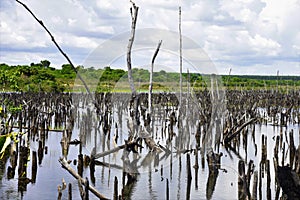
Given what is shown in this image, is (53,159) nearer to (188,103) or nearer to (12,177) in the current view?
(12,177)

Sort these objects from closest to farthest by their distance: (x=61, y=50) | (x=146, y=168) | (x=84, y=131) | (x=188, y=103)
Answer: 1. (x=61, y=50)
2. (x=146, y=168)
3. (x=84, y=131)
4. (x=188, y=103)

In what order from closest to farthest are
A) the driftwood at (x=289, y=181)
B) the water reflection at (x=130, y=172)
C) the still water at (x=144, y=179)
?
the driftwood at (x=289, y=181) → the still water at (x=144, y=179) → the water reflection at (x=130, y=172)

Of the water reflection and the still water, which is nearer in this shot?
the still water

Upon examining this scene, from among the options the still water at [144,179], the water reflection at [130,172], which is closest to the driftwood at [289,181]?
the water reflection at [130,172]

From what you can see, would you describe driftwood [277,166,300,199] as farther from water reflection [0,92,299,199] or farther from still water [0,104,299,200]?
still water [0,104,299,200]

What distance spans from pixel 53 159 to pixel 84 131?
6.67 ft

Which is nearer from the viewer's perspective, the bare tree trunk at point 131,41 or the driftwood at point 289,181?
the driftwood at point 289,181

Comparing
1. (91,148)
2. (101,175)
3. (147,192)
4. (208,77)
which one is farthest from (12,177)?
(208,77)

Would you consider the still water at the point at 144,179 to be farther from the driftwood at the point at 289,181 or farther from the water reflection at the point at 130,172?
the driftwood at the point at 289,181

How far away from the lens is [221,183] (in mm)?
9328

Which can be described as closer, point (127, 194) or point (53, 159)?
point (127, 194)

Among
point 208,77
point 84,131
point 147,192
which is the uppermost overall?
point 208,77

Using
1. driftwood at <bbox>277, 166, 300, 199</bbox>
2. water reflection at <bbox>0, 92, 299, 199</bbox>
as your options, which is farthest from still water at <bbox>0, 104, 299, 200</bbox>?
driftwood at <bbox>277, 166, 300, 199</bbox>

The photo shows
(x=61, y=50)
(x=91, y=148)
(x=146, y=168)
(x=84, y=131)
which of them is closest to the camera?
(x=61, y=50)
